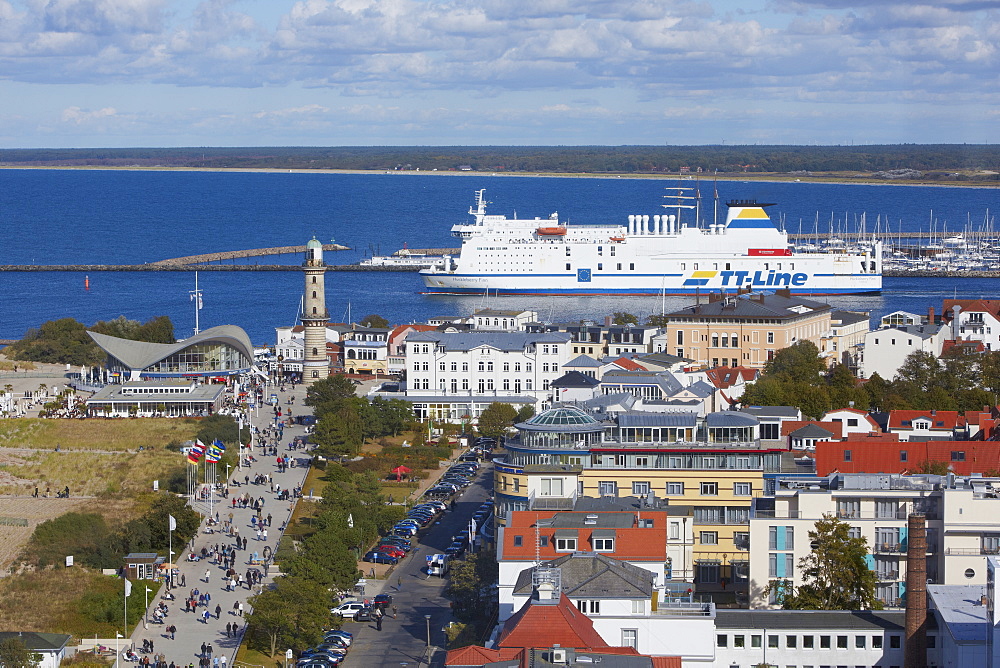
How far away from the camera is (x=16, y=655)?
23.0m

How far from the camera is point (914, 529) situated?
21188mm

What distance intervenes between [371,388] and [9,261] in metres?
72.4

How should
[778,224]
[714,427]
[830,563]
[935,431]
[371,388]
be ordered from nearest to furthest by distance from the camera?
[830,563] < [714,427] < [935,431] < [371,388] < [778,224]

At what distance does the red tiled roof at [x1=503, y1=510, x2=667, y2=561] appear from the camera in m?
21.9

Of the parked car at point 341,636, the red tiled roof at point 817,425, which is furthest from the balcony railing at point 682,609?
the red tiled roof at point 817,425

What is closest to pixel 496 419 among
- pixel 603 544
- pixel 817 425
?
pixel 817 425

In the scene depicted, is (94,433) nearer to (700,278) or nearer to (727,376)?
(727,376)

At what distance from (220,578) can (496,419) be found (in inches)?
538

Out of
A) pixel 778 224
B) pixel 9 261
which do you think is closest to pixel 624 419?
pixel 9 261

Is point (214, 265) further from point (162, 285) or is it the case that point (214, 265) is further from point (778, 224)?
point (778, 224)

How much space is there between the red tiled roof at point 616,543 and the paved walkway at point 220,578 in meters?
4.60

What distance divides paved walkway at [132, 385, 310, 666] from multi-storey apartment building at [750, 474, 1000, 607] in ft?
25.3

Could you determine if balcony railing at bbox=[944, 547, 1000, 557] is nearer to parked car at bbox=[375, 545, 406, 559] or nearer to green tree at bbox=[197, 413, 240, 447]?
parked car at bbox=[375, 545, 406, 559]

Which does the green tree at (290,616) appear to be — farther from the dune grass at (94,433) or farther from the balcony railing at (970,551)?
the dune grass at (94,433)
